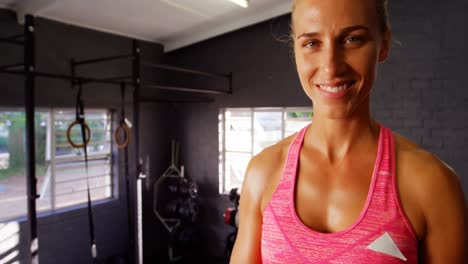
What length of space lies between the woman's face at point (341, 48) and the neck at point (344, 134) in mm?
39

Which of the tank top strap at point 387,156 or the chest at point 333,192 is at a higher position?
the tank top strap at point 387,156

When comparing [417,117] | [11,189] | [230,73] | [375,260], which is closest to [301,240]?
[375,260]

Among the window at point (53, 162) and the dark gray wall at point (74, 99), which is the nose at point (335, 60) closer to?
the dark gray wall at point (74, 99)

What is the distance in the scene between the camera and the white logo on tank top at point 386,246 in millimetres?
510

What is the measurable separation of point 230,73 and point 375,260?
3745 millimetres

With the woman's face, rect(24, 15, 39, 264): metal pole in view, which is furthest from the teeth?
rect(24, 15, 39, 264): metal pole

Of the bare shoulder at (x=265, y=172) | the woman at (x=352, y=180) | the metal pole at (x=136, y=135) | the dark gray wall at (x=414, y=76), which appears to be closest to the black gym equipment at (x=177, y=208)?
the metal pole at (x=136, y=135)

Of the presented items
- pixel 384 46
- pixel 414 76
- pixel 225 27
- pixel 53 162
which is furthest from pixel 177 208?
pixel 384 46

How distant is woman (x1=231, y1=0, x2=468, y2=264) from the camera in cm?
52

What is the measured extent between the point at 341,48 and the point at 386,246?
322 millimetres

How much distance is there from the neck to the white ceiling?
8.48ft

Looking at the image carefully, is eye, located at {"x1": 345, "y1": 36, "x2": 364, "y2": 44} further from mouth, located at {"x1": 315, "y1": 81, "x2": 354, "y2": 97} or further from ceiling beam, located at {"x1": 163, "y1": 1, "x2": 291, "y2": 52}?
A: ceiling beam, located at {"x1": 163, "y1": 1, "x2": 291, "y2": 52}

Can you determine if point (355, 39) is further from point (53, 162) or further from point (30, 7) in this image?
point (53, 162)

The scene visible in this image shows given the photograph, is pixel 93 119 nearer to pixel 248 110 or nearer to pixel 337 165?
pixel 248 110
